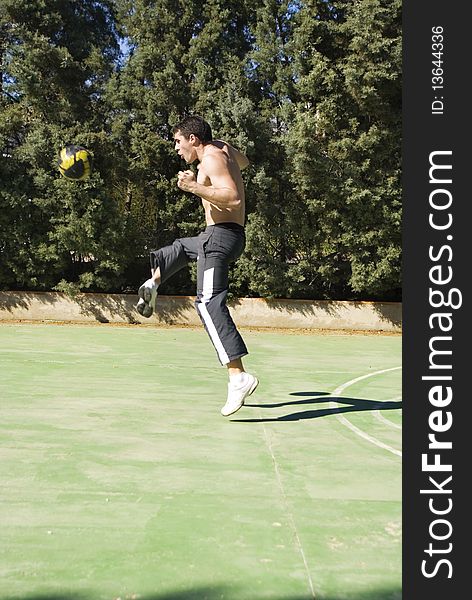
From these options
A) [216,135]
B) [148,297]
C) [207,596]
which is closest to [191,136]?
[148,297]

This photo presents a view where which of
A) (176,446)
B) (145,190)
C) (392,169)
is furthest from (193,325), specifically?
(176,446)

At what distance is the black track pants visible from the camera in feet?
15.3

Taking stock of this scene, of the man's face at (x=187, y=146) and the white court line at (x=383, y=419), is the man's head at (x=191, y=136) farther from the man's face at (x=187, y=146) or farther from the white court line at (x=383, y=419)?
the white court line at (x=383, y=419)

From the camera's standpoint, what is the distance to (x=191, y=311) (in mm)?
14438

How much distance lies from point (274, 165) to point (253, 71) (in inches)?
87.4

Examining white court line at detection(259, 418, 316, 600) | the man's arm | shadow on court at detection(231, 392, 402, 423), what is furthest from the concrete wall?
white court line at detection(259, 418, 316, 600)

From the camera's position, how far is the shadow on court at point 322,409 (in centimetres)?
496

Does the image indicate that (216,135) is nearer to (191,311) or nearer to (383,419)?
(191,311)

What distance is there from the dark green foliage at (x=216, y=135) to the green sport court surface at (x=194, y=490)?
25.4ft

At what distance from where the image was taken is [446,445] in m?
2.64

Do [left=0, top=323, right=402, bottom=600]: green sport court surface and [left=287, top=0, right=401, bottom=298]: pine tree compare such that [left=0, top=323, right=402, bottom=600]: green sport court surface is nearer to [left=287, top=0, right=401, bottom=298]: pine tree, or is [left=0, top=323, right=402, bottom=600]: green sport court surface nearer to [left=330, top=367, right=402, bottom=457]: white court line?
[left=330, top=367, right=402, bottom=457]: white court line

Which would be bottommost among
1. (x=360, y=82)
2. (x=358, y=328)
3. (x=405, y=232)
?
(x=358, y=328)

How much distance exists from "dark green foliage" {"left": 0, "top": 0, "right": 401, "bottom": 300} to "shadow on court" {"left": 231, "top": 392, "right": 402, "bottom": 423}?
26.6 feet

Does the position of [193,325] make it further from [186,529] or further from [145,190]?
[186,529]
